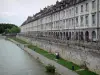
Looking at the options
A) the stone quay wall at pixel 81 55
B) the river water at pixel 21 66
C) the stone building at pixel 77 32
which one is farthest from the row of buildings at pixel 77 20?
the river water at pixel 21 66

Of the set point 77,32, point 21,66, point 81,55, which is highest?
point 77,32

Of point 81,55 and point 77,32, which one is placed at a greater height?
point 77,32

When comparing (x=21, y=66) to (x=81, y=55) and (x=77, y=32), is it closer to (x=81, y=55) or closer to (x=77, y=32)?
(x=81, y=55)

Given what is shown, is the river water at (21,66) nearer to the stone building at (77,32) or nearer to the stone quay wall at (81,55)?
the stone quay wall at (81,55)

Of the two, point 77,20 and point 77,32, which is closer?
point 77,20

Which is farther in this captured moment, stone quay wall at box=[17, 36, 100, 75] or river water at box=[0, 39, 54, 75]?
river water at box=[0, 39, 54, 75]

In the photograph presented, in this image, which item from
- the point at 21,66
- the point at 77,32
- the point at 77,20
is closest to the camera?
the point at 21,66

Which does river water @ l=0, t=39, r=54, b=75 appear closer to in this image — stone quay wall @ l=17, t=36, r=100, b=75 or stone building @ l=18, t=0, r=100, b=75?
stone quay wall @ l=17, t=36, r=100, b=75

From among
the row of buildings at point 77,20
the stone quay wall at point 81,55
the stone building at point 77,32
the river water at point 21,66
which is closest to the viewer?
the stone quay wall at point 81,55

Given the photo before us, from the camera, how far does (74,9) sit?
1720 inches

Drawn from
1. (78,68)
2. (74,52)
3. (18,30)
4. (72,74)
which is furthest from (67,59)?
(18,30)

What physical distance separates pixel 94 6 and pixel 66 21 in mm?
13406

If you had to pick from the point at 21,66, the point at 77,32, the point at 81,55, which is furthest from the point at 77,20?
the point at 81,55

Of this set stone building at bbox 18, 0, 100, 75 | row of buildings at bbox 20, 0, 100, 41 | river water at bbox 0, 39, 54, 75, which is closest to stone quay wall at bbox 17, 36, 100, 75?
stone building at bbox 18, 0, 100, 75
